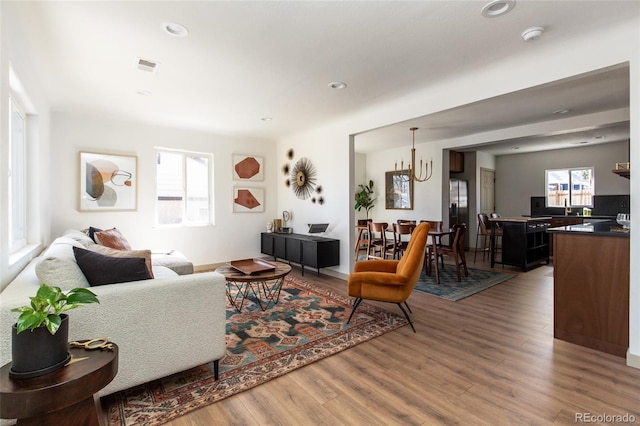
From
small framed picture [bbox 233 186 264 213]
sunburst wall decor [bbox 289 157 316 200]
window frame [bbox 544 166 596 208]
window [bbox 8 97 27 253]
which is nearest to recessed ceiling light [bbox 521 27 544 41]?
sunburst wall decor [bbox 289 157 316 200]

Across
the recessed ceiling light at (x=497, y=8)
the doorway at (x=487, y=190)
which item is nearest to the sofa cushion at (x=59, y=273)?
the recessed ceiling light at (x=497, y=8)

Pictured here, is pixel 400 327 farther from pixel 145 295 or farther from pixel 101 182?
pixel 101 182

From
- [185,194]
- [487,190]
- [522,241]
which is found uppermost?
[487,190]

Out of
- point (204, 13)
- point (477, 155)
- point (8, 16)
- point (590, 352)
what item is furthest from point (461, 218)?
point (8, 16)

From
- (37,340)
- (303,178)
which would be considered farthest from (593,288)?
(303,178)

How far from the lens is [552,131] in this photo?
5004 mm

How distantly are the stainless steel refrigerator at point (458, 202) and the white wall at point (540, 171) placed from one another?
1.52 meters

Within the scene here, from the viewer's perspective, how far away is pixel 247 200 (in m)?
6.18

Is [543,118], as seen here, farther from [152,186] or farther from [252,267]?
[152,186]

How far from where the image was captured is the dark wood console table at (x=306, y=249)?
490 centimetres

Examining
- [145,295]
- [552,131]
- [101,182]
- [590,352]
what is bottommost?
[590,352]

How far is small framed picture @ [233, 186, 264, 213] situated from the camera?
605cm

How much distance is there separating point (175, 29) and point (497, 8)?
7.57ft

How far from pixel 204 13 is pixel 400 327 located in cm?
310
